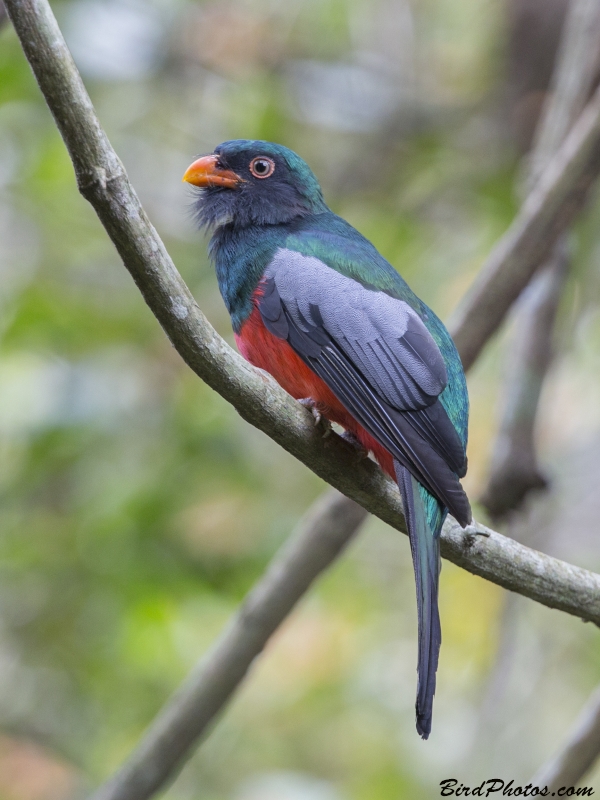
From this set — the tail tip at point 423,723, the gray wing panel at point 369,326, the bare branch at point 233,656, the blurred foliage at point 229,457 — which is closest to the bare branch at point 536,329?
the blurred foliage at point 229,457

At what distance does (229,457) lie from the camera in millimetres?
4621

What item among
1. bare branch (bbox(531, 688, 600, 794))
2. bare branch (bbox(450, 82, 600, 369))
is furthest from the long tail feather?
bare branch (bbox(450, 82, 600, 369))

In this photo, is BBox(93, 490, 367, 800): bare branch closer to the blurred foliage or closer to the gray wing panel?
the gray wing panel

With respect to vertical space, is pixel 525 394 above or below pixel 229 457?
below

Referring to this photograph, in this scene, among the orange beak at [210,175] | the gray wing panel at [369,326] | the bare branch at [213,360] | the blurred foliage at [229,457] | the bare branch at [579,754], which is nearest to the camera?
the bare branch at [213,360]

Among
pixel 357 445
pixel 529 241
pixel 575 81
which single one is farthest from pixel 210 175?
pixel 575 81

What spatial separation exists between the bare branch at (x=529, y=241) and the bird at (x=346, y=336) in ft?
1.46

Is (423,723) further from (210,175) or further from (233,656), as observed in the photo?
(210,175)

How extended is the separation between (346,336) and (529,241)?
Result: 1107 millimetres

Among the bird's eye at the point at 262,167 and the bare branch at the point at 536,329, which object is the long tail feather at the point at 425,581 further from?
the bird's eye at the point at 262,167

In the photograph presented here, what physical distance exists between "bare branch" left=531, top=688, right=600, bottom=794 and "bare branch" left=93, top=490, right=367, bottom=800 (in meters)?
1.04

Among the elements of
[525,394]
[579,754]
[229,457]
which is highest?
[229,457]

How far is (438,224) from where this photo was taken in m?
6.37

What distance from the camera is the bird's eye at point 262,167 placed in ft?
12.1
